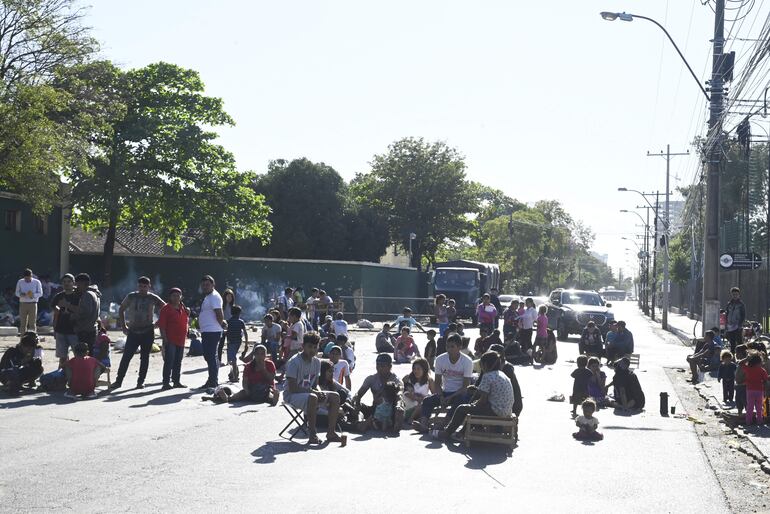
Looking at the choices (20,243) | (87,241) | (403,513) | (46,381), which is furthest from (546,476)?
(87,241)

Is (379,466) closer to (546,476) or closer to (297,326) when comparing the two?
(546,476)

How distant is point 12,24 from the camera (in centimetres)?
3130

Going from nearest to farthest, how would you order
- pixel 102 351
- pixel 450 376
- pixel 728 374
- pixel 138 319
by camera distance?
pixel 450 376, pixel 138 319, pixel 728 374, pixel 102 351

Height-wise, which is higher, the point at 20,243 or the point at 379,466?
the point at 20,243

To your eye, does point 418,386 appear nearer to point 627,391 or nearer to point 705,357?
point 627,391

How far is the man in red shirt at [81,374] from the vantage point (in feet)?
50.8

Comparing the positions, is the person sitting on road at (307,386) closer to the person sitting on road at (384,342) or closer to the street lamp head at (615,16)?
the person sitting on road at (384,342)

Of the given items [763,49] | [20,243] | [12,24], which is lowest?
[20,243]

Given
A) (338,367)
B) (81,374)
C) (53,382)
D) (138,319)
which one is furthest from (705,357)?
(53,382)

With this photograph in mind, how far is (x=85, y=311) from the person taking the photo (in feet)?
53.9

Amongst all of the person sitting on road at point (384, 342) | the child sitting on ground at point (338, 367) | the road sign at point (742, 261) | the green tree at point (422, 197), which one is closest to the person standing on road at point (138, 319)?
the child sitting on ground at point (338, 367)

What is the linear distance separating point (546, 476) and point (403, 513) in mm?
2675

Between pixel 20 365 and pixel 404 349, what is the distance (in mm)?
11031

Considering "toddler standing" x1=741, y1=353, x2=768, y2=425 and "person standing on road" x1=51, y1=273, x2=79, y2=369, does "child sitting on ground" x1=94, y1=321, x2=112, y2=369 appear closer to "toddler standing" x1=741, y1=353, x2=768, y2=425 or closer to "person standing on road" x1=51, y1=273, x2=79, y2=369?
"person standing on road" x1=51, y1=273, x2=79, y2=369
